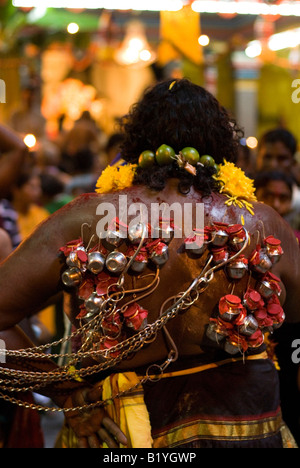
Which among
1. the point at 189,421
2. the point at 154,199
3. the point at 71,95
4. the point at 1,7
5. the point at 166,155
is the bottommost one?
the point at 189,421

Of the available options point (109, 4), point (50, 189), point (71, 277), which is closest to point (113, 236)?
point (71, 277)

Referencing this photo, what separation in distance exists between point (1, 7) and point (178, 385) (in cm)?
834

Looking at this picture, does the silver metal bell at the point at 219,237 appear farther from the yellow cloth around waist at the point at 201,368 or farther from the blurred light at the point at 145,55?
the blurred light at the point at 145,55

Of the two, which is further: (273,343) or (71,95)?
(71,95)

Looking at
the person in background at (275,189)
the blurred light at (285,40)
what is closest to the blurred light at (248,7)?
the blurred light at (285,40)

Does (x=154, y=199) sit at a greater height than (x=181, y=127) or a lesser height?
lesser

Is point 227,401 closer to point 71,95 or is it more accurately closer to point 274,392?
point 274,392

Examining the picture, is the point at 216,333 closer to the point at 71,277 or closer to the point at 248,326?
the point at 248,326

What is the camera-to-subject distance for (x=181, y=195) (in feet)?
6.87

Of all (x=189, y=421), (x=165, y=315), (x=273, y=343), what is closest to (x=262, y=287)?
(x=165, y=315)

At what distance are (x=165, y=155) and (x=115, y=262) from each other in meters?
0.40

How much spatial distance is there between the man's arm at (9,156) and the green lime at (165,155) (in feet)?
4.14

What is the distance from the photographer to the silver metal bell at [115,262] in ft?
6.45

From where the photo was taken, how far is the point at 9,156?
316 centimetres
